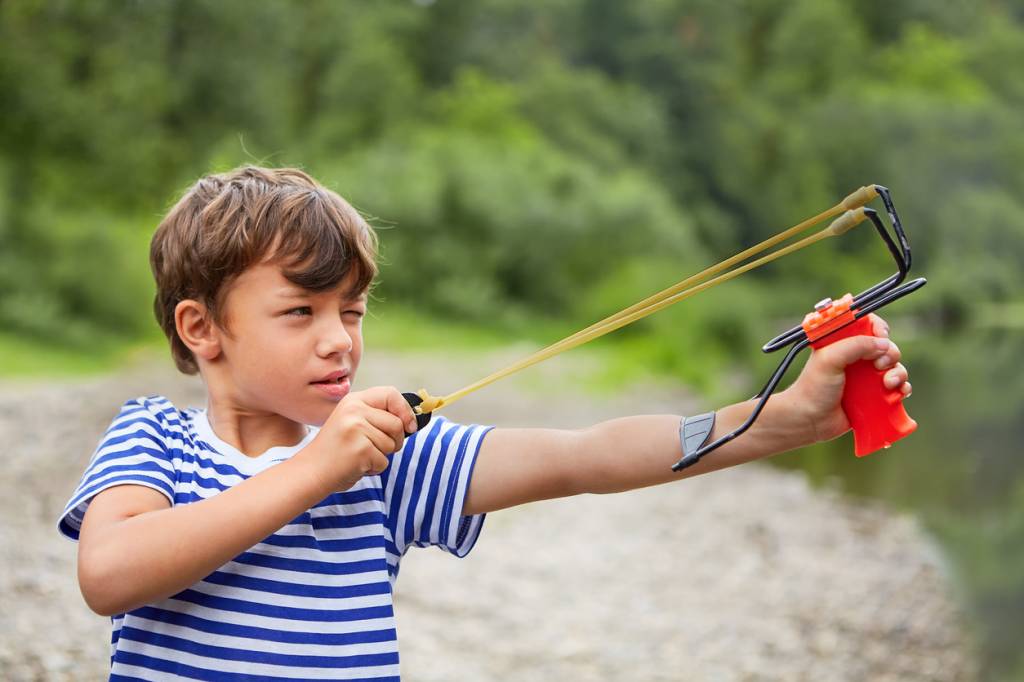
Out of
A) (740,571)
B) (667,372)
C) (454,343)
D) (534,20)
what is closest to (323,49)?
(534,20)

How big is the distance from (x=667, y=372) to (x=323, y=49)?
49.1 ft

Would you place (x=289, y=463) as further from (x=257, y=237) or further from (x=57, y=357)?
(x=57, y=357)

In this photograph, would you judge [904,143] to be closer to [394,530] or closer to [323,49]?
[323,49]

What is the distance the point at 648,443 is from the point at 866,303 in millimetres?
346

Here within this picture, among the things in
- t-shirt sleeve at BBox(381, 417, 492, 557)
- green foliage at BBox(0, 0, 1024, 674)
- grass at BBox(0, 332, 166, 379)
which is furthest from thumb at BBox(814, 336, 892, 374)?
grass at BBox(0, 332, 166, 379)

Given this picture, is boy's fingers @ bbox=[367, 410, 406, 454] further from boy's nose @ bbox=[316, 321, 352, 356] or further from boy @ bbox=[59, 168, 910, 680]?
boy's nose @ bbox=[316, 321, 352, 356]

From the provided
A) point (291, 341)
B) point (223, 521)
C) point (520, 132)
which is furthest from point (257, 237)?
point (520, 132)

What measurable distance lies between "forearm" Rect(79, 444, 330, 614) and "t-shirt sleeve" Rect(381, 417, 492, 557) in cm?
22

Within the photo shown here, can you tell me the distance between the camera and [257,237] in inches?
61.7

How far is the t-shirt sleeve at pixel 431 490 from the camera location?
159 centimetres

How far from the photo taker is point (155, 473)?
4.90 ft

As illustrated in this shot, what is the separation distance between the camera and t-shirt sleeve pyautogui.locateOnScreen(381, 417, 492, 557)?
159cm

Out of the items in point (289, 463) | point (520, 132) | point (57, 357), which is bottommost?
point (289, 463)

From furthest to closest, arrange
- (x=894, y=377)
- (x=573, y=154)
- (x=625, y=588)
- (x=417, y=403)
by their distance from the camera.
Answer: (x=573, y=154), (x=625, y=588), (x=417, y=403), (x=894, y=377)
